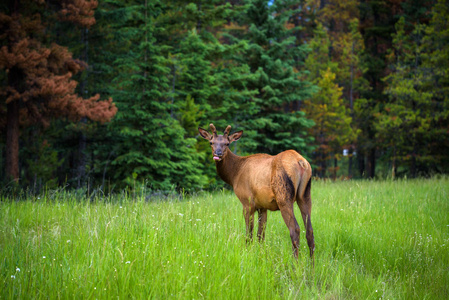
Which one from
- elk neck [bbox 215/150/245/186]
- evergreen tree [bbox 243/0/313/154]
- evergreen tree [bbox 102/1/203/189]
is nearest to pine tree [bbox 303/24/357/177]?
evergreen tree [bbox 243/0/313/154]

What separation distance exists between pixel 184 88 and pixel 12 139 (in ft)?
25.4

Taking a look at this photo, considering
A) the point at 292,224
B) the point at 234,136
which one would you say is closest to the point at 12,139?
the point at 234,136

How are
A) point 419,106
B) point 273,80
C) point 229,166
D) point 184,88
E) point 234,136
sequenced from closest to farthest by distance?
point 229,166 → point 234,136 → point 184,88 → point 273,80 → point 419,106

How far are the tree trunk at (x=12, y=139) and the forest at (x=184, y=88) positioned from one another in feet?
0.13

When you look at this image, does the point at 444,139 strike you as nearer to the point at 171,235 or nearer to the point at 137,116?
the point at 137,116

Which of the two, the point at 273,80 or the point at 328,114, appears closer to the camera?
the point at 273,80

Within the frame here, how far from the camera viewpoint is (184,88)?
17094 millimetres

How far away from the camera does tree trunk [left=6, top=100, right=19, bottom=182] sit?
1326 cm

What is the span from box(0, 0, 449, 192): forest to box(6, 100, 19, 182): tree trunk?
4 centimetres

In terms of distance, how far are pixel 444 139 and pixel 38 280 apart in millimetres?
23608

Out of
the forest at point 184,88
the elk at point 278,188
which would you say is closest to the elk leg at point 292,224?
the elk at point 278,188

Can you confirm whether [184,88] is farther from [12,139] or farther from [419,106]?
[419,106]

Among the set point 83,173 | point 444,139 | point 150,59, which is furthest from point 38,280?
point 444,139

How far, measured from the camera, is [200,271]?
3.35m
